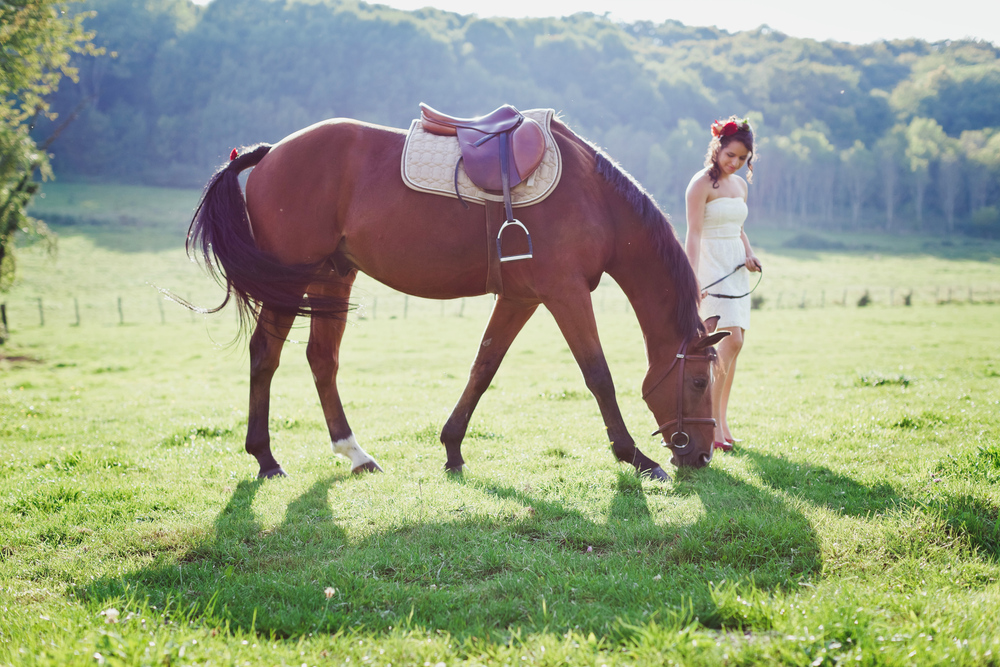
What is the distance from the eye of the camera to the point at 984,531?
336 centimetres

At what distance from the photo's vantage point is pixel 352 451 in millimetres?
5434

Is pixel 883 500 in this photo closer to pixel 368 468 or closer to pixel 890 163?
pixel 368 468

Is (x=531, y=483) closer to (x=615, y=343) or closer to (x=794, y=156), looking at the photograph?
(x=615, y=343)

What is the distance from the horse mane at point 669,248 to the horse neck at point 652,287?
0.07 feet

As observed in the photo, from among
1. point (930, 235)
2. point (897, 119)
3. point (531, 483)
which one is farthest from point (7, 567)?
point (897, 119)

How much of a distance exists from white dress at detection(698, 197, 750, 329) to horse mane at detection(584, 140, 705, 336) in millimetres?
1105

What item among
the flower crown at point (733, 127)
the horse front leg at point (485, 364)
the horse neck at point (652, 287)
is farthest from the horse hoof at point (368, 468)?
the flower crown at point (733, 127)

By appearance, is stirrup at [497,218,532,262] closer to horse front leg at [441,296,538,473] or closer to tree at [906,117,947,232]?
horse front leg at [441,296,538,473]

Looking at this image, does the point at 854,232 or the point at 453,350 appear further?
the point at 854,232

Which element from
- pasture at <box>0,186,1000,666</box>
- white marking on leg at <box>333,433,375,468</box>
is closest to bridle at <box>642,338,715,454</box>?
pasture at <box>0,186,1000,666</box>

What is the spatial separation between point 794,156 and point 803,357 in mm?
88565

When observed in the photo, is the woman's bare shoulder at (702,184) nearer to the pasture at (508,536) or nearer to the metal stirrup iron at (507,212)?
the metal stirrup iron at (507,212)

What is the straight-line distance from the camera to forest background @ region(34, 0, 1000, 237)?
89.9 metres

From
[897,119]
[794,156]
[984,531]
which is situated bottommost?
[984,531]
